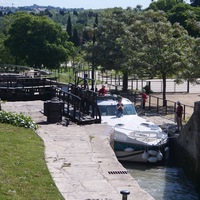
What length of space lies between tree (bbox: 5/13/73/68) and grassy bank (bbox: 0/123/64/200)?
29858mm

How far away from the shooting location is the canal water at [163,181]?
51.3ft

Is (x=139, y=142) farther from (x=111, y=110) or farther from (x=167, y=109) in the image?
(x=167, y=109)

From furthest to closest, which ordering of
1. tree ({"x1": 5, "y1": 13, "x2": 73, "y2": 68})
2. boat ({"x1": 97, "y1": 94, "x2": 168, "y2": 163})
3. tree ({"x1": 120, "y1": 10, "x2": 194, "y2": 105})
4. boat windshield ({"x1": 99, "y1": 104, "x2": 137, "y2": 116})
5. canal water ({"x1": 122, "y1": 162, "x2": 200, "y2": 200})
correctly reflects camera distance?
tree ({"x1": 5, "y1": 13, "x2": 73, "y2": 68})
tree ({"x1": 120, "y1": 10, "x2": 194, "y2": 105})
boat windshield ({"x1": 99, "y1": 104, "x2": 137, "y2": 116})
boat ({"x1": 97, "y1": 94, "x2": 168, "y2": 163})
canal water ({"x1": 122, "y1": 162, "x2": 200, "y2": 200})

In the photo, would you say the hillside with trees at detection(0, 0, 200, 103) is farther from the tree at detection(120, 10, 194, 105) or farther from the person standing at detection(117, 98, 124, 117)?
the person standing at detection(117, 98, 124, 117)

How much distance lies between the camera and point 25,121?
58.6 ft

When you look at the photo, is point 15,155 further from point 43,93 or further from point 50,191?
point 43,93

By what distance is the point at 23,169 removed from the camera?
12.3m

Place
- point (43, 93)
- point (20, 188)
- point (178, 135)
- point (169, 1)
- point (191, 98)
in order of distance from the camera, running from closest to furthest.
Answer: point (20, 188) < point (178, 135) < point (43, 93) < point (191, 98) < point (169, 1)

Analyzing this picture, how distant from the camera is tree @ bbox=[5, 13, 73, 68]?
46094mm

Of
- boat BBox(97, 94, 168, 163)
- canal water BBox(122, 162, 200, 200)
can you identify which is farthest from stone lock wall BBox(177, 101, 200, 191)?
boat BBox(97, 94, 168, 163)

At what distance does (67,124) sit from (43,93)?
9.30 metres

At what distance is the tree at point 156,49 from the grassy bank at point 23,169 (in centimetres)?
1257

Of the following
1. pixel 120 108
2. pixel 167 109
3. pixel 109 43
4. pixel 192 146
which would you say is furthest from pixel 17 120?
pixel 109 43

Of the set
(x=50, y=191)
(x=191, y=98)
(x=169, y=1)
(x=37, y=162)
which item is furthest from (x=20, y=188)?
(x=169, y=1)
